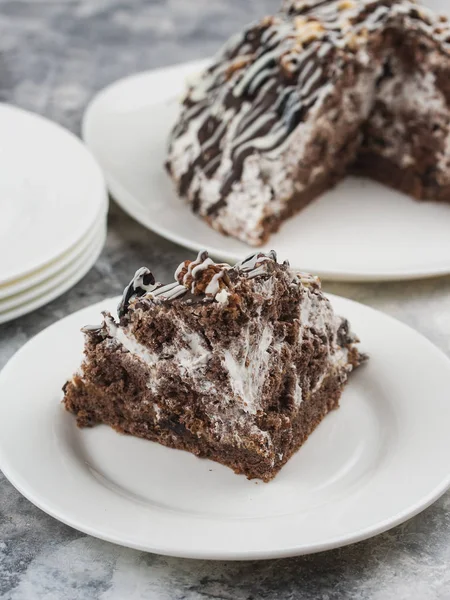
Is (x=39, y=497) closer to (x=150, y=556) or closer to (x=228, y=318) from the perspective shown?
(x=150, y=556)

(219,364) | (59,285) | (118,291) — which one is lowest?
(118,291)

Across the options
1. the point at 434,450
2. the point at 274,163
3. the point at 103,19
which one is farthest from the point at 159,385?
the point at 103,19

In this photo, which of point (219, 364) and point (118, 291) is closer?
point (219, 364)

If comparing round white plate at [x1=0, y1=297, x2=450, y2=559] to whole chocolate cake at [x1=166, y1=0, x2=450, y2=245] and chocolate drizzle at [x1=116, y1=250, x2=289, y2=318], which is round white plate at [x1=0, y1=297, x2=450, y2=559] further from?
whole chocolate cake at [x1=166, y1=0, x2=450, y2=245]

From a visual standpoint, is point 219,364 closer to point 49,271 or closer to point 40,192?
point 49,271

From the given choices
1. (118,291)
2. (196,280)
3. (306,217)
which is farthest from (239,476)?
(306,217)

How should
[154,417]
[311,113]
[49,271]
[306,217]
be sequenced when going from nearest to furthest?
[154,417]
[49,271]
[311,113]
[306,217]
